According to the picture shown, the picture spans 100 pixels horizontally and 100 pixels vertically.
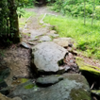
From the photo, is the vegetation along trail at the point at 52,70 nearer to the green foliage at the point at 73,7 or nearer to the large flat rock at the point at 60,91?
the large flat rock at the point at 60,91

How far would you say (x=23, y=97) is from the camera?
2.47 metres

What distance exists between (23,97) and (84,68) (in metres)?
1.79

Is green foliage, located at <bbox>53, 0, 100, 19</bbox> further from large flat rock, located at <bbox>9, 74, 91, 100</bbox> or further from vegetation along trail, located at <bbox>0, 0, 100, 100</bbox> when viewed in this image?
large flat rock, located at <bbox>9, 74, 91, 100</bbox>

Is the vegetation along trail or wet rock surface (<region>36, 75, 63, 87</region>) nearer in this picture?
the vegetation along trail

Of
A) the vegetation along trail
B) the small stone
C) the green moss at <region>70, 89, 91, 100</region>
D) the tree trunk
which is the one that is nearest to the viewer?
the green moss at <region>70, 89, 91, 100</region>

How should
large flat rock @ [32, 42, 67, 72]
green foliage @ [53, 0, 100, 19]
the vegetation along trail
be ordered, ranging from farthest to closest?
green foliage @ [53, 0, 100, 19] < large flat rock @ [32, 42, 67, 72] < the vegetation along trail

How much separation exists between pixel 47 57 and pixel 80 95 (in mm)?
1909

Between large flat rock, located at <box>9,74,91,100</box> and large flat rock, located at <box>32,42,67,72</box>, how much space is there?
70 centimetres

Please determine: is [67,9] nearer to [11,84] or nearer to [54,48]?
[54,48]

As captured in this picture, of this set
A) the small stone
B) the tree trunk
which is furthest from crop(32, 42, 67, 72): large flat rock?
the tree trunk

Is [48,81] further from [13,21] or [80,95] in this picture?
[13,21]

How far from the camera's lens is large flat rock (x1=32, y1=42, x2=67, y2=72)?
3480mm

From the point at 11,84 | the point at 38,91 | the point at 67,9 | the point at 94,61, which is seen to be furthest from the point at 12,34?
the point at 67,9

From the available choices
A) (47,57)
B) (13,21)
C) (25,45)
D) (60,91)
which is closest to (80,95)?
(60,91)
